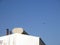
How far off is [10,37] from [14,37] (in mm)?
263

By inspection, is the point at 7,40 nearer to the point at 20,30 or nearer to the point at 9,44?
the point at 9,44

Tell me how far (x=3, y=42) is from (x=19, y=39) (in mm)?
1050

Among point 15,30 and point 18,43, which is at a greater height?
point 15,30

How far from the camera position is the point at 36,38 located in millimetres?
10195

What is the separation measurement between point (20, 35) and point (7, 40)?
35.6 inches

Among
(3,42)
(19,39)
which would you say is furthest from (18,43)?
(3,42)

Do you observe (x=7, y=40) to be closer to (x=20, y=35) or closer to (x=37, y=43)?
(x=20, y=35)

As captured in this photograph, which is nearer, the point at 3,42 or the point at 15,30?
the point at 3,42

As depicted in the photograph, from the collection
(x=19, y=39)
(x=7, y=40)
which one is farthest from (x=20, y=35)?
(x=7, y=40)

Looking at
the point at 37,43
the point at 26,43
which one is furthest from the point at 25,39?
the point at 37,43

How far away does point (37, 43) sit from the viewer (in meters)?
10.2

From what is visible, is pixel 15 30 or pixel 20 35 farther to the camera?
pixel 15 30

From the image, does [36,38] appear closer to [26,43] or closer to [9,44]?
[26,43]

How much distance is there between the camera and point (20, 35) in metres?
9.98
